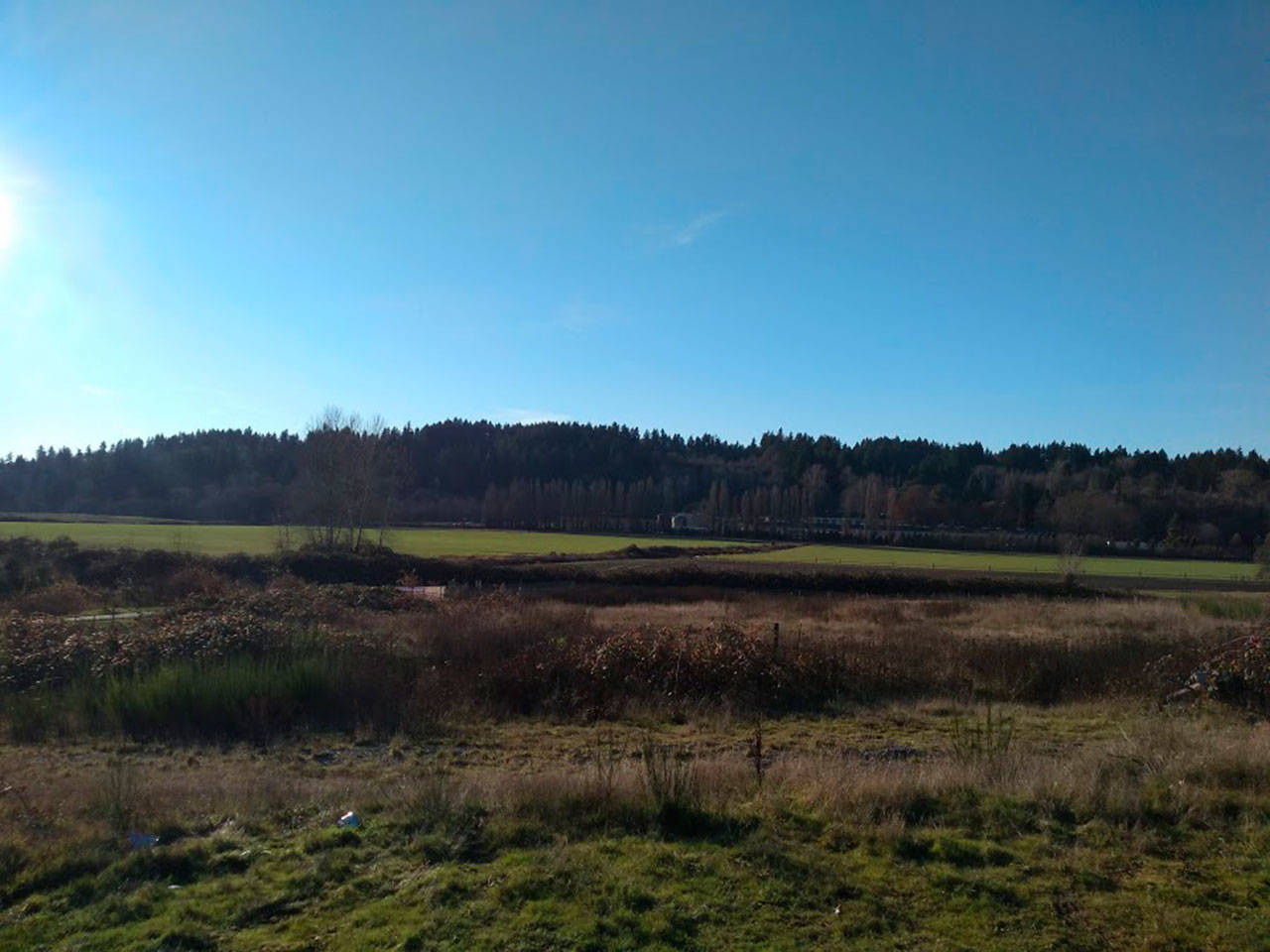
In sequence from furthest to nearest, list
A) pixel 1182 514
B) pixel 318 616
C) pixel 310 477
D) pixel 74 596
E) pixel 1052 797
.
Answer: pixel 1182 514
pixel 310 477
pixel 74 596
pixel 318 616
pixel 1052 797

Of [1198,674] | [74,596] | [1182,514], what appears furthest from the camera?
[1182,514]

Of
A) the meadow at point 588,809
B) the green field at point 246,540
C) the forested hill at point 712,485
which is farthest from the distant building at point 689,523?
the meadow at point 588,809

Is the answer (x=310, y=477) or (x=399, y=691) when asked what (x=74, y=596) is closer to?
(x=399, y=691)

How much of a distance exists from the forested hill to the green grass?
4825mm

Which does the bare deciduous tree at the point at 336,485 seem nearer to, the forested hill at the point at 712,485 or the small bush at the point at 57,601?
the forested hill at the point at 712,485

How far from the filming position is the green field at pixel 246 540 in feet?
198

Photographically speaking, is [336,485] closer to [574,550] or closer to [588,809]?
[574,550]

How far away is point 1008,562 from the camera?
76312 millimetres

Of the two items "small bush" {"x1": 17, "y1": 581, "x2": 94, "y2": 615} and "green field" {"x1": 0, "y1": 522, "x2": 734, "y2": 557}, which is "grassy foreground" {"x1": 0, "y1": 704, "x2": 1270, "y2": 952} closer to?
"small bush" {"x1": 17, "y1": 581, "x2": 94, "y2": 615}

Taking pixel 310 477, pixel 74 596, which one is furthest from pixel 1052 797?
pixel 310 477

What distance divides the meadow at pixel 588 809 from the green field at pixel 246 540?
41.3m

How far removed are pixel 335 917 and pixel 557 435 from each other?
151 m

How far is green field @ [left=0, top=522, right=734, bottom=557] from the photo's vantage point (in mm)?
60500

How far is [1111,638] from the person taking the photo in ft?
78.3
